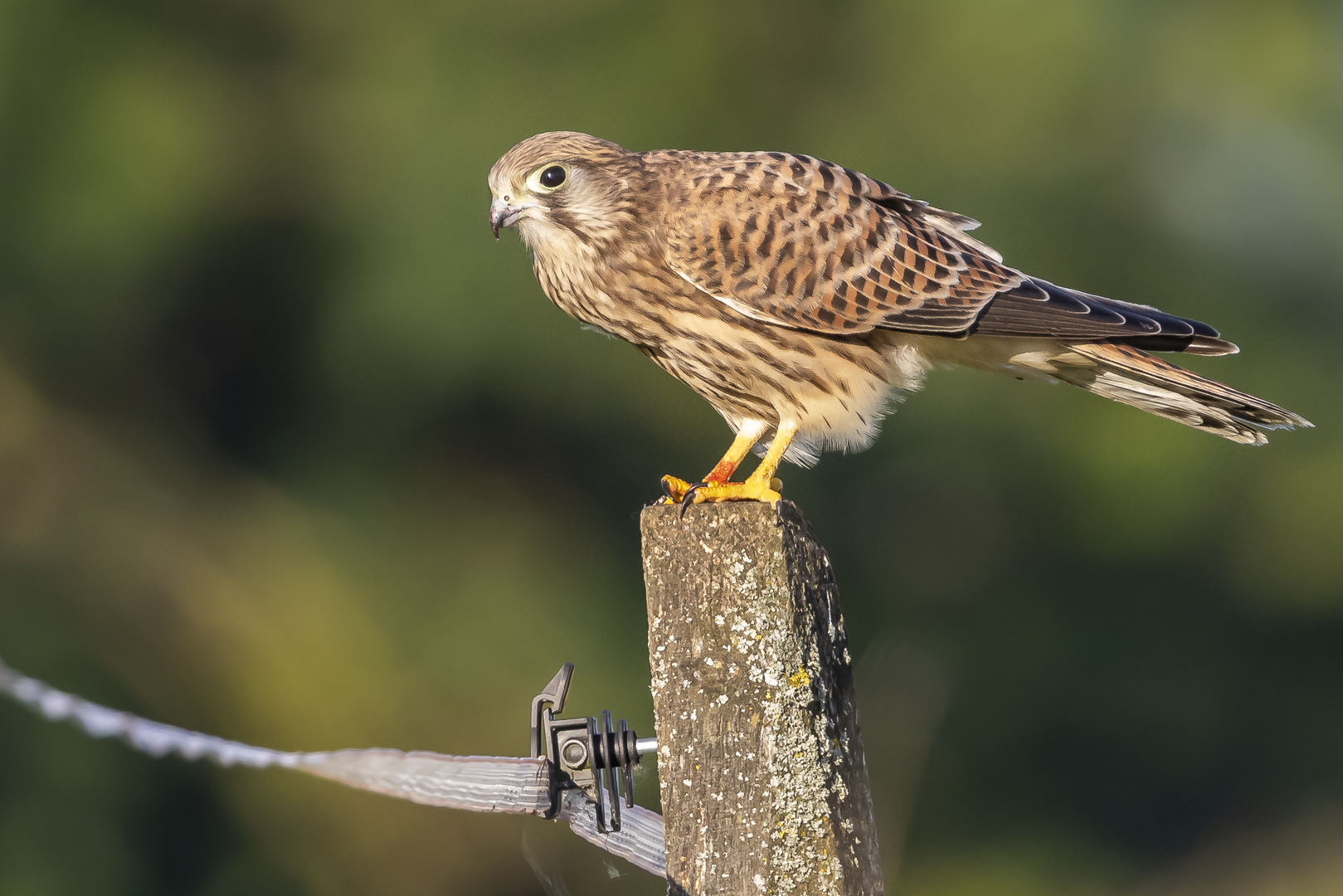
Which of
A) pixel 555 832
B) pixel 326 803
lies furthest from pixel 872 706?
pixel 326 803

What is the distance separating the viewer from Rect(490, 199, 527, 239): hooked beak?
2.81 m

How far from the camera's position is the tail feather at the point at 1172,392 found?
2594 millimetres

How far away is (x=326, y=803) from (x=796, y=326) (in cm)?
464

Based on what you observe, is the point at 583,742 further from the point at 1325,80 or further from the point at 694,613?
the point at 1325,80

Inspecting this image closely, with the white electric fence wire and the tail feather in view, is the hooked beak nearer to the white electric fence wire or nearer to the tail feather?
the tail feather

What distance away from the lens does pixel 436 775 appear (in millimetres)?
1709

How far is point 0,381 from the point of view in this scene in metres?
6.65

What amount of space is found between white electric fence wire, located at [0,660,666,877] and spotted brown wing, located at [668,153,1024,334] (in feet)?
4.00

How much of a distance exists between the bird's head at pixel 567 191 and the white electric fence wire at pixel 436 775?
4.12 feet

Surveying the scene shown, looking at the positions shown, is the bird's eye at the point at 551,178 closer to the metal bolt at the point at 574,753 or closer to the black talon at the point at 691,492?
the black talon at the point at 691,492

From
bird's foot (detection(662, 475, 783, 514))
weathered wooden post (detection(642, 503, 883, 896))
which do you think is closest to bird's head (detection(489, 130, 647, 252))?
bird's foot (detection(662, 475, 783, 514))

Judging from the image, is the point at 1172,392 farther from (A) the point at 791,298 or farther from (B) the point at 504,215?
(B) the point at 504,215

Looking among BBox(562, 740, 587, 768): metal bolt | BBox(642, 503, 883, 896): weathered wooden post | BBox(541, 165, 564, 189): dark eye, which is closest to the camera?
BBox(642, 503, 883, 896): weathered wooden post

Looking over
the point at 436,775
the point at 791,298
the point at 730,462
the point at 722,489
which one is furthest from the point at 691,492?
the point at 791,298
